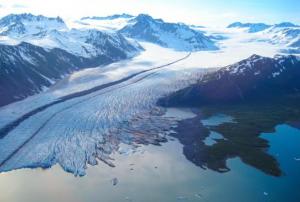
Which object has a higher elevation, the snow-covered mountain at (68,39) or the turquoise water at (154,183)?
the snow-covered mountain at (68,39)

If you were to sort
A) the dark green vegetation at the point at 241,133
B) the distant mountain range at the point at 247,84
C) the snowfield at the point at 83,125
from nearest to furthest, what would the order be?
the dark green vegetation at the point at 241,133, the snowfield at the point at 83,125, the distant mountain range at the point at 247,84

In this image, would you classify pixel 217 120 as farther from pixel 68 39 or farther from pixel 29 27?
pixel 29 27

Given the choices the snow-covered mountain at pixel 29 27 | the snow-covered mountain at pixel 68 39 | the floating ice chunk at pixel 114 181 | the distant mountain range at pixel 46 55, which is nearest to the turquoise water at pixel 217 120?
the floating ice chunk at pixel 114 181

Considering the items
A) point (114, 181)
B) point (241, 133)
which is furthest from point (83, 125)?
point (241, 133)

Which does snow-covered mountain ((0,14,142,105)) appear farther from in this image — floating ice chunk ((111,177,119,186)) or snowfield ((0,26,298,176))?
floating ice chunk ((111,177,119,186))

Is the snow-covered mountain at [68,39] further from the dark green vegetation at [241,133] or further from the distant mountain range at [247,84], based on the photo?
the dark green vegetation at [241,133]

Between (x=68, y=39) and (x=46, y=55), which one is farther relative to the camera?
(x=68, y=39)

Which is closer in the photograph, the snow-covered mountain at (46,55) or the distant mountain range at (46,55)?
the distant mountain range at (46,55)
